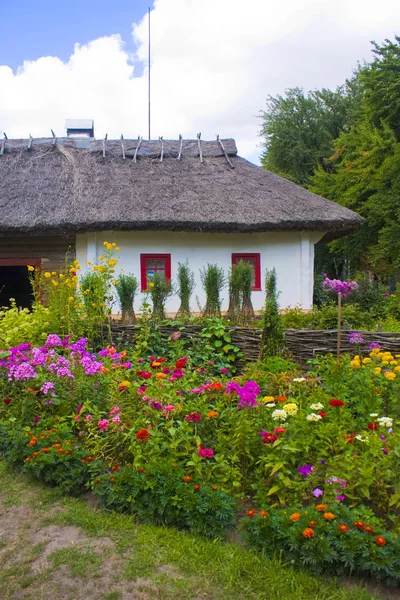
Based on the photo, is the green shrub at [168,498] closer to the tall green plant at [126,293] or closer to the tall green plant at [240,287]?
the tall green plant at [126,293]

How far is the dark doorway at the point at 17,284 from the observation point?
14.7 metres

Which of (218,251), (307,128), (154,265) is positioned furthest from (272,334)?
(307,128)

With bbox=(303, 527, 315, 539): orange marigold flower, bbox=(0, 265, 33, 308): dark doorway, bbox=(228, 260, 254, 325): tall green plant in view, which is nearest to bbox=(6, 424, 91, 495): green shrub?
bbox=(303, 527, 315, 539): orange marigold flower

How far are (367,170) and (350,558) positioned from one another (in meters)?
13.0

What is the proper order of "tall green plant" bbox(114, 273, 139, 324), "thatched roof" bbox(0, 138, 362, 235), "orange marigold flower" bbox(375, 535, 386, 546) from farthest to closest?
"thatched roof" bbox(0, 138, 362, 235)
"tall green plant" bbox(114, 273, 139, 324)
"orange marigold flower" bbox(375, 535, 386, 546)

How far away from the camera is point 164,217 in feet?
29.8

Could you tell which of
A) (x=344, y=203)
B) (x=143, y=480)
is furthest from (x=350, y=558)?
(x=344, y=203)

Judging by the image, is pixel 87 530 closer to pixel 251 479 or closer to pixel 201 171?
pixel 251 479

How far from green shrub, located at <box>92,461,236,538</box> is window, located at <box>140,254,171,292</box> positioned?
7192mm

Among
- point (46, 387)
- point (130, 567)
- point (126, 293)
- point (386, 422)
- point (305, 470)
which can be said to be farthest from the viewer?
point (126, 293)

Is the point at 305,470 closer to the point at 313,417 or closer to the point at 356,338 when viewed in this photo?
the point at 313,417

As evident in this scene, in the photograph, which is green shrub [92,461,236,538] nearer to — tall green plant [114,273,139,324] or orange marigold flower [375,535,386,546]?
orange marigold flower [375,535,386,546]

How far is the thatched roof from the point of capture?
9.09 metres

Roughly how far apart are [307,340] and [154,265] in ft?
17.7
